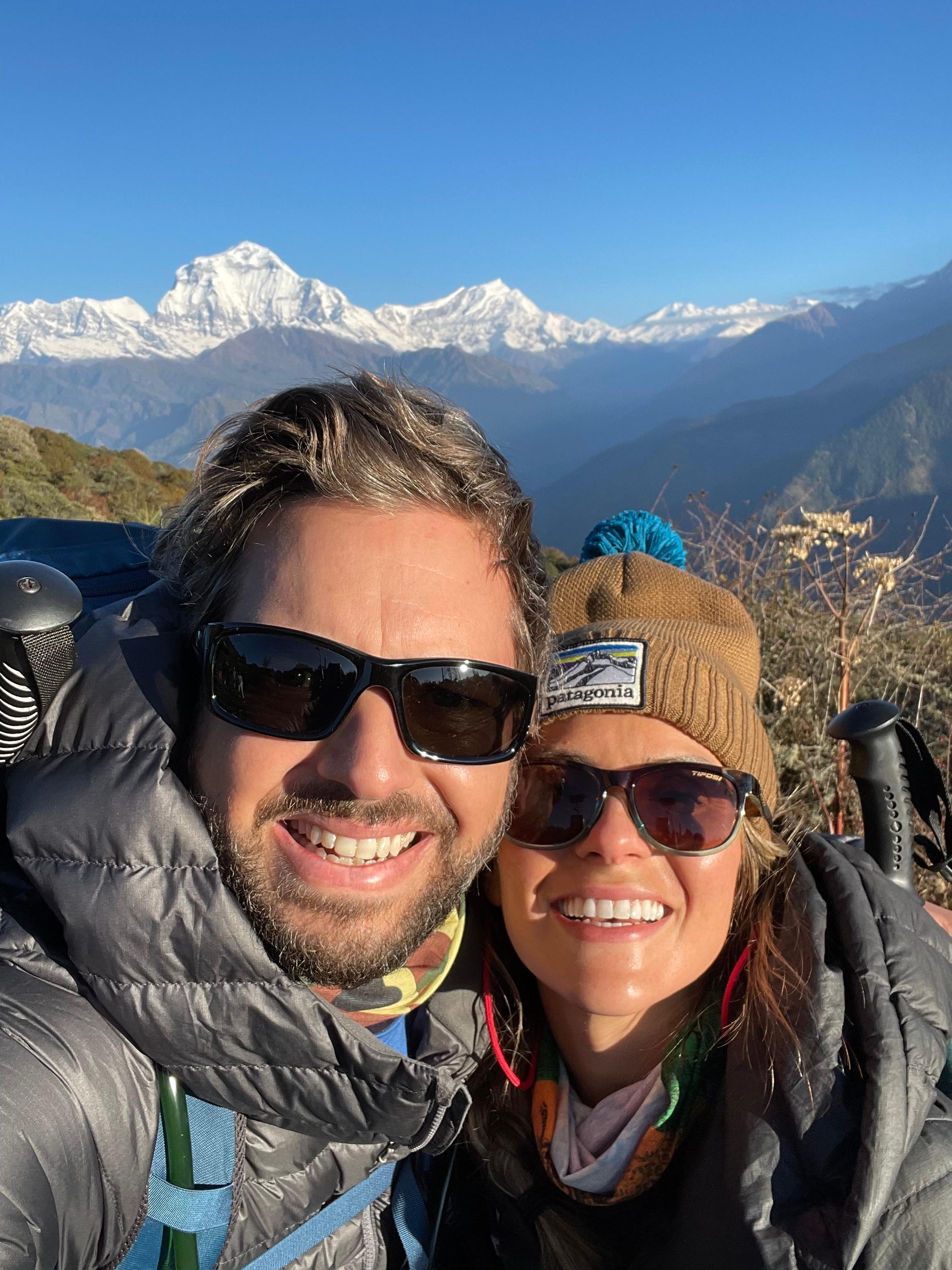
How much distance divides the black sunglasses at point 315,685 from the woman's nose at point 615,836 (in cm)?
39

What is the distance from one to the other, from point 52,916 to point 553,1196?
132 cm

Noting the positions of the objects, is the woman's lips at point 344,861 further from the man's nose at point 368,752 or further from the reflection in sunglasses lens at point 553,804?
the reflection in sunglasses lens at point 553,804

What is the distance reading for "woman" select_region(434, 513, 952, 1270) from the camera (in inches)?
64.8

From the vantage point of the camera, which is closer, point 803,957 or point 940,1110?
point 940,1110

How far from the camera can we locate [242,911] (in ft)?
5.22

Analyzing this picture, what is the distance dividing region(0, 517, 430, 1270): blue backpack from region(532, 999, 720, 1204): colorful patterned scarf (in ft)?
1.21

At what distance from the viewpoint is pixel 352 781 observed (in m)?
1.76

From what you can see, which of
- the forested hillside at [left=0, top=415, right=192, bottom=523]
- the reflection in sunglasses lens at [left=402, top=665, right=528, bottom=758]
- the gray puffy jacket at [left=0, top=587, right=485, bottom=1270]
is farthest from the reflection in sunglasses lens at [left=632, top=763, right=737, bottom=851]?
the forested hillside at [left=0, top=415, right=192, bottom=523]

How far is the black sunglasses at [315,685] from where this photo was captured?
1.76 metres

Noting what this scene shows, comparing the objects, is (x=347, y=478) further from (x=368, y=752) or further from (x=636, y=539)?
(x=636, y=539)

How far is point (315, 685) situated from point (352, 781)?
8.4 inches

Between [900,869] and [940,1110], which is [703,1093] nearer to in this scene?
[940,1110]

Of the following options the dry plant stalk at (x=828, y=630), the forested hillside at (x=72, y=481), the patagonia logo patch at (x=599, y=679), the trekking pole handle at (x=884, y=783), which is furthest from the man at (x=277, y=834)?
the forested hillside at (x=72, y=481)

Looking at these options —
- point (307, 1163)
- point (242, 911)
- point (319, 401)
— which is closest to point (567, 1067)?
point (307, 1163)
